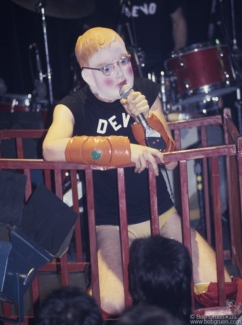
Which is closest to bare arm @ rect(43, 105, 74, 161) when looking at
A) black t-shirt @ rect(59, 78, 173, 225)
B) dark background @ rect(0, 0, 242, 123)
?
black t-shirt @ rect(59, 78, 173, 225)

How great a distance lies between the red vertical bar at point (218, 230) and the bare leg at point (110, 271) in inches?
19.0

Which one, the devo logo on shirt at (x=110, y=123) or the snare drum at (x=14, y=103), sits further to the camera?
the snare drum at (x=14, y=103)

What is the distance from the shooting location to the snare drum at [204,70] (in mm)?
4711

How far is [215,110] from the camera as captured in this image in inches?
208

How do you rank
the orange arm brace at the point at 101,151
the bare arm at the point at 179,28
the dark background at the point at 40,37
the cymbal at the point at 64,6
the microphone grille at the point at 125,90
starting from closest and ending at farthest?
the orange arm brace at the point at 101,151, the microphone grille at the point at 125,90, the cymbal at the point at 64,6, the bare arm at the point at 179,28, the dark background at the point at 40,37

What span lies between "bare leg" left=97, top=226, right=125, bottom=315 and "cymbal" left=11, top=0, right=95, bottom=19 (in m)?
2.80

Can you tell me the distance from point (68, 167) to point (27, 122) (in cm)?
197

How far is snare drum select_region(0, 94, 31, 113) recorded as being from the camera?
508cm

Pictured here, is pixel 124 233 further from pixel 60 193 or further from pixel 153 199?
pixel 60 193

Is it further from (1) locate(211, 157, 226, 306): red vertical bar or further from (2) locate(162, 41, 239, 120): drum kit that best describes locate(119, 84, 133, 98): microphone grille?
(2) locate(162, 41, 239, 120): drum kit

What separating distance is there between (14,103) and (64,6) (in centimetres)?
117

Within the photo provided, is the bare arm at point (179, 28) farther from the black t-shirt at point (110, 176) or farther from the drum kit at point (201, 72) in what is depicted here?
the black t-shirt at point (110, 176)

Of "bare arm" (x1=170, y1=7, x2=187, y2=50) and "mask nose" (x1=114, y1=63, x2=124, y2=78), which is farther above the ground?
"bare arm" (x1=170, y1=7, x2=187, y2=50)

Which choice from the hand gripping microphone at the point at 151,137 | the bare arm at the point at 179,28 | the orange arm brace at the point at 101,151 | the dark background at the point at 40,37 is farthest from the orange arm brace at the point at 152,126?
the dark background at the point at 40,37
